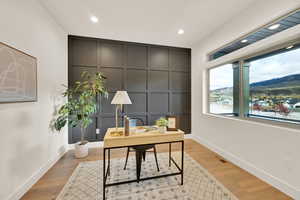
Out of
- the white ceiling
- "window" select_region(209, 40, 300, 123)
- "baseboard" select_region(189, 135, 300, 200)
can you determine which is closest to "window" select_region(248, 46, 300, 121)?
"window" select_region(209, 40, 300, 123)

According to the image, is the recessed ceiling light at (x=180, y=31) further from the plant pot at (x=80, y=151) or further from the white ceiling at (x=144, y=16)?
the plant pot at (x=80, y=151)

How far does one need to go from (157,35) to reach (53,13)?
2.12m

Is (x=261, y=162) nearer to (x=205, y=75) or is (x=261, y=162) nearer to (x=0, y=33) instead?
(x=205, y=75)

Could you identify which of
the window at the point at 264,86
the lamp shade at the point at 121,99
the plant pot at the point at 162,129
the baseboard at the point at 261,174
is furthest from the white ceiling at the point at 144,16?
the baseboard at the point at 261,174

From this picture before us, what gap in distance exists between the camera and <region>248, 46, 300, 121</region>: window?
164 centimetres

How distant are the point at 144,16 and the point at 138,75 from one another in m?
1.48

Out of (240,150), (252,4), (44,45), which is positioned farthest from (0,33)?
(240,150)

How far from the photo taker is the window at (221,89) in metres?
2.64

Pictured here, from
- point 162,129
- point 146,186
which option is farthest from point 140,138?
point 146,186

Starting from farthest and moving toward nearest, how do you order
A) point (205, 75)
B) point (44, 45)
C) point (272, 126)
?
point (205, 75), point (44, 45), point (272, 126)

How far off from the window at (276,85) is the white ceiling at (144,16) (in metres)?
1.03

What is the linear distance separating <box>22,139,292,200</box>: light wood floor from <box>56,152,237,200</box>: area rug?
0.44 feet

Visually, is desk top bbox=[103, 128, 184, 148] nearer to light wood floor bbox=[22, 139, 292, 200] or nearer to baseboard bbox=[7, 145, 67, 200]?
light wood floor bbox=[22, 139, 292, 200]

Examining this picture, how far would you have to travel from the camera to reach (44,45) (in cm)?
210
